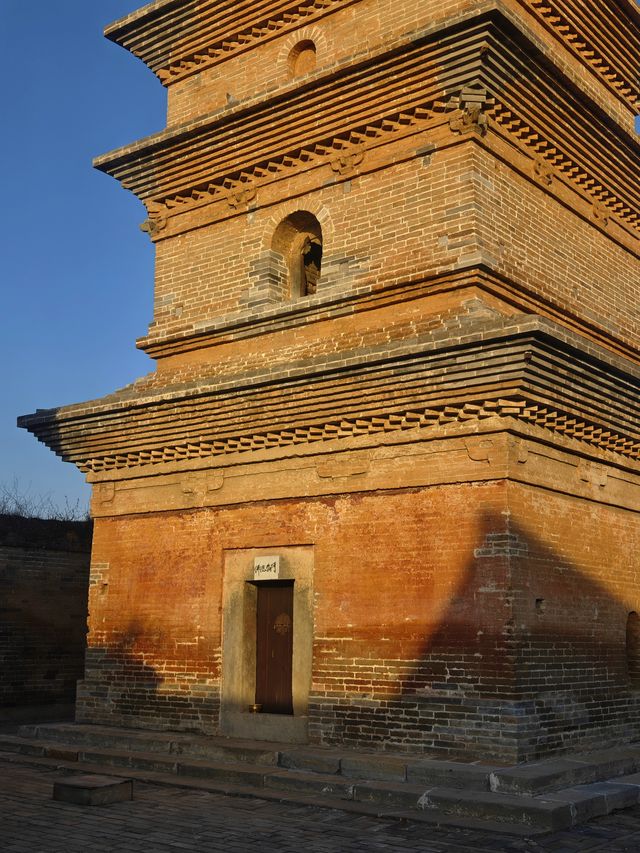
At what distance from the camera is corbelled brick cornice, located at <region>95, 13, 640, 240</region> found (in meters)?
9.37

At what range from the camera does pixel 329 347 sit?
10.0 m

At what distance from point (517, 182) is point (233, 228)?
3496 mm

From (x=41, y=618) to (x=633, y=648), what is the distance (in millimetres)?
9058

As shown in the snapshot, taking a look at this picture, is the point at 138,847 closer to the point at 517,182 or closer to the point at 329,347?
the point at 329,347

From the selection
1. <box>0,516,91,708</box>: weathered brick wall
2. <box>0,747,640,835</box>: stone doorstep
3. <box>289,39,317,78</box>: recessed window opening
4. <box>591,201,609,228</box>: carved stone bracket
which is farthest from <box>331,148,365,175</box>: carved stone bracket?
<box>0,516,91,708</box>: weathered brick wall

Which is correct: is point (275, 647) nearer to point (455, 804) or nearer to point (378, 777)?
point (378, 777)

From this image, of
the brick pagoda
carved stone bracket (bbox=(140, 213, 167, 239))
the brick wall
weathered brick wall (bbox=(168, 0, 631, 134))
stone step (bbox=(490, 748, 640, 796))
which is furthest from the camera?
carved stone bracket (bbox=(140, 213, 167, 239))

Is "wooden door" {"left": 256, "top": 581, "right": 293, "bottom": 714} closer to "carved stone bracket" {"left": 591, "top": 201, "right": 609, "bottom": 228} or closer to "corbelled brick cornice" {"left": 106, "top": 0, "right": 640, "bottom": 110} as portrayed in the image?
"carved stone bracket" {"left": 591, "top": 201, "right": 609, "bottom": 228}

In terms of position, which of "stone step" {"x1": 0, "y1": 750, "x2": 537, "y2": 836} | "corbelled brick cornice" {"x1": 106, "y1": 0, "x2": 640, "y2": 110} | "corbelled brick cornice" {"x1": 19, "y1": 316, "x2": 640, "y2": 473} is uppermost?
"corbelled brick cornice" {"x1": 106, "y1": 0, "x2": 640, "y2": 110}

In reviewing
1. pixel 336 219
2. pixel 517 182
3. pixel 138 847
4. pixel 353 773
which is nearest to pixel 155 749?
pixel 353 773

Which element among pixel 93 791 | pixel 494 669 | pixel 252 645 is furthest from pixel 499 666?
pixel 93 791

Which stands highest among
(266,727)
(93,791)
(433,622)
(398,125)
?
(398,125)

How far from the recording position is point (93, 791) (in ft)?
25.5

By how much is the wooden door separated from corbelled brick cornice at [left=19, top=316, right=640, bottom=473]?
1.66 meters
